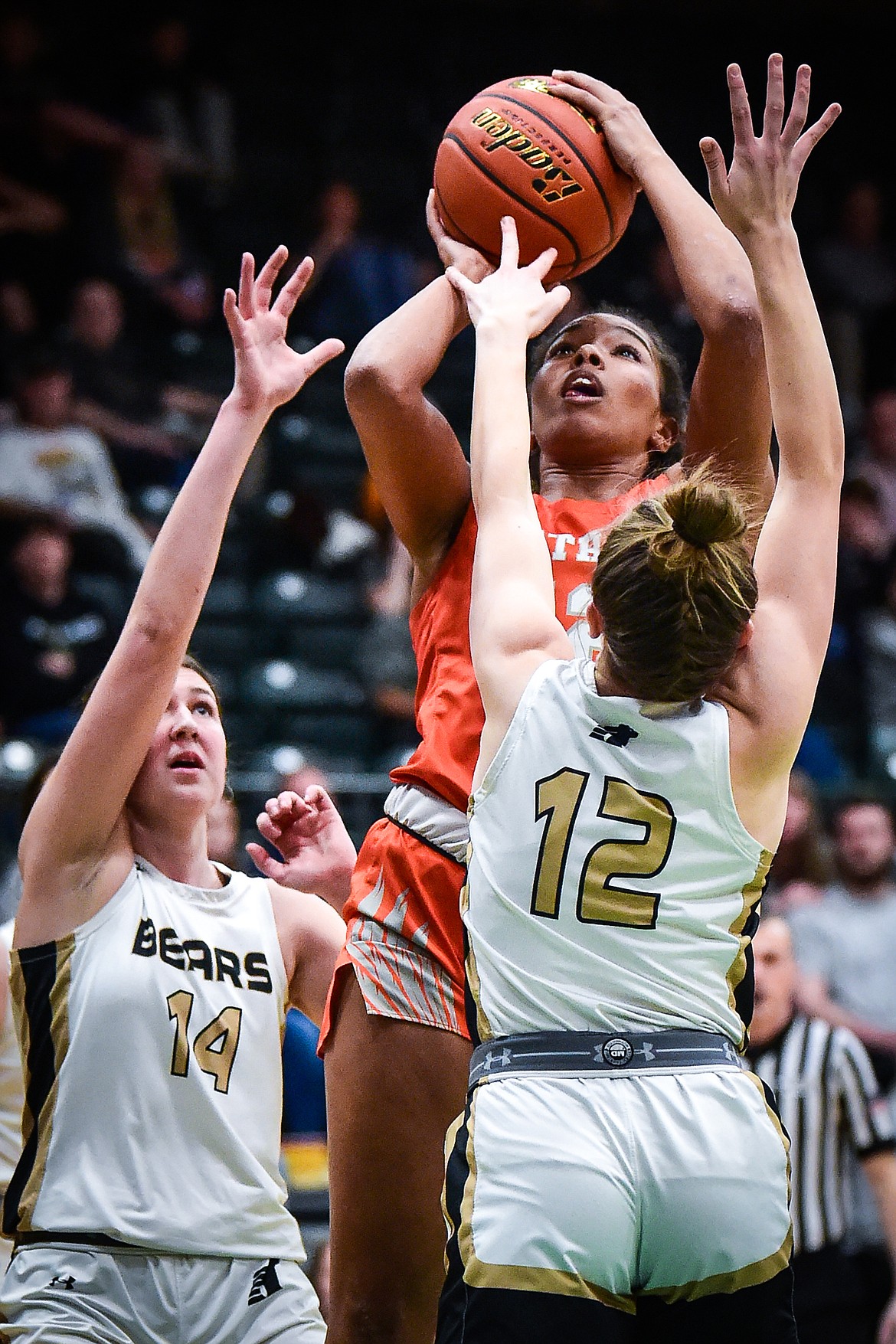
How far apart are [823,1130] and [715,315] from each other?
130 inches

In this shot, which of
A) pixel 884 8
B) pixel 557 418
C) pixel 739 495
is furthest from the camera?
pixel 884 8

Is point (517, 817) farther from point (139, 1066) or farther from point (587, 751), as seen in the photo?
point (139, 1066)

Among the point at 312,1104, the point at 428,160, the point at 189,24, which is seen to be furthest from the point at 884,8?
the point at 312,1104

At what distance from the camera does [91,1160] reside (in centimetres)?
301

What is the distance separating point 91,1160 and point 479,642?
1.27 m

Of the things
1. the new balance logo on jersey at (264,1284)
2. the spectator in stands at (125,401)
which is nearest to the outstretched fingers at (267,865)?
the new balance logo on jersey at (264,1284)


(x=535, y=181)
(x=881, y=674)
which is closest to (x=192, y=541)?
(x=535, y=181)

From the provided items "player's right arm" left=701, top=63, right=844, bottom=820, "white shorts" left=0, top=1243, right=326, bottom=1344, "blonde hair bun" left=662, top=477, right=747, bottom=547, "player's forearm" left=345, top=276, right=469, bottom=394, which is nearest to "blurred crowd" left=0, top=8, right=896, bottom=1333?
"white shorts" left=0, top=1243, right=326, bottom=1344

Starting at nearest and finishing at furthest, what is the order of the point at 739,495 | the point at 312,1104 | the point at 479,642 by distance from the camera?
the point at 479,642 < the point at 739,495 < the point at 312,1104

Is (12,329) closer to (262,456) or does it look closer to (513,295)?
(262,456)

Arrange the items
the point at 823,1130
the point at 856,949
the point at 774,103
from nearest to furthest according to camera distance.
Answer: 1. the point at 774,103
2. the point at 823,1130
3. the point at 856,949

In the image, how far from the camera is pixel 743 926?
7.86ft

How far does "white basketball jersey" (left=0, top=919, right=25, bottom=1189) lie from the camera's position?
358 cm

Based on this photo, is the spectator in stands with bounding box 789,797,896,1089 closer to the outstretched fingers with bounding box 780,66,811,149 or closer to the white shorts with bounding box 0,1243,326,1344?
the white shorts with bounding box 0,1243,326,1344
